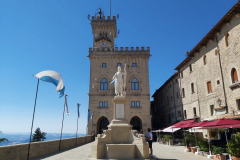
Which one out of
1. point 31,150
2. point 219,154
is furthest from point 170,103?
point 31,150

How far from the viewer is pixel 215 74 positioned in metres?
19.7

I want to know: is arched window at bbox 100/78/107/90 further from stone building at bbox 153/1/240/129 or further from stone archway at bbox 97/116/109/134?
stone building at bbox 153/1/240/129

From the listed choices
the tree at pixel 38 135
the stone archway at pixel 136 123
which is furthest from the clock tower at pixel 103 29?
the tree at pixel 38 135

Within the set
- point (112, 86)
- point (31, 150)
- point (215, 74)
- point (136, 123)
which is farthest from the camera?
point (136, 123)

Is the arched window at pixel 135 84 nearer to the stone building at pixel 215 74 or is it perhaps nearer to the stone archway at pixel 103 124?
the stone archway at pixel 103 124

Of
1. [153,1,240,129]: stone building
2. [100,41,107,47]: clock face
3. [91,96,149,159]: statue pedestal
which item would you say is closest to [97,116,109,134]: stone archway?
[153,1,240,129]: stone building

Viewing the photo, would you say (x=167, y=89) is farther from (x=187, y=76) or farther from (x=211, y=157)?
(x=211, y=157)

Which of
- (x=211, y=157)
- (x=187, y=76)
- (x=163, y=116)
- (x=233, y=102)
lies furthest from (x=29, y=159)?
(x=163, y=116)

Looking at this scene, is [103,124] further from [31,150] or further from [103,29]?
[31,150]

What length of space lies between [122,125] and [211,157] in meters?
6.09

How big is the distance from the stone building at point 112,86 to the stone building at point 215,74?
8.02 m

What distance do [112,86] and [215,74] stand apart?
19.0 m

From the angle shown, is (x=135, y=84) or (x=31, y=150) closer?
(x=31, y=150)

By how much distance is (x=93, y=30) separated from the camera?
41125mm
